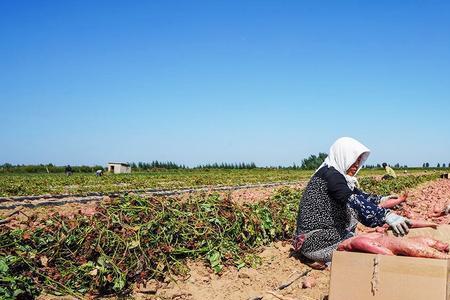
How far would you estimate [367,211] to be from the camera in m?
3.95

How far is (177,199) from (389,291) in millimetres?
3376

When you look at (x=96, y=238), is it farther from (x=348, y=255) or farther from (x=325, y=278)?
(x=348, y=255)

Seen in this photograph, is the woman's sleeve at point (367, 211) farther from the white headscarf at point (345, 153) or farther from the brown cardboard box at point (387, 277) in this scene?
the brown cardboard box at point (387, 277)

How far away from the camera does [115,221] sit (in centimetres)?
468

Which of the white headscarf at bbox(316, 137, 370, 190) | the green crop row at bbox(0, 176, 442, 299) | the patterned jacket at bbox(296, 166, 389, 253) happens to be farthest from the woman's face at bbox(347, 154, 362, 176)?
the green crop row at bbox(0, 176, 442, 299)

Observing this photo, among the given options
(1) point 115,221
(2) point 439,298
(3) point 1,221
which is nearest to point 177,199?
(1) point 115,221

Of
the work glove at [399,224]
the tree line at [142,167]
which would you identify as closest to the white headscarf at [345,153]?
the work glove at [399,224]

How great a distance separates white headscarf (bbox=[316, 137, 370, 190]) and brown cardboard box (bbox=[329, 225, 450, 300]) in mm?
1435

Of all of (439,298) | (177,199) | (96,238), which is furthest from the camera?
(177,199)

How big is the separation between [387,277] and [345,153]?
1.65m

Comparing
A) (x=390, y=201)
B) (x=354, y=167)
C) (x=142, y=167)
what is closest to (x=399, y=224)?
(x=354, y=167)

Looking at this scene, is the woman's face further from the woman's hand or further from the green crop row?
the green crop row

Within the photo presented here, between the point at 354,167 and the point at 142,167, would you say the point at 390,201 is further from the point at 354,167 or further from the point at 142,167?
the point at 142,167

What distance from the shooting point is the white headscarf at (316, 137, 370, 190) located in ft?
13.4
